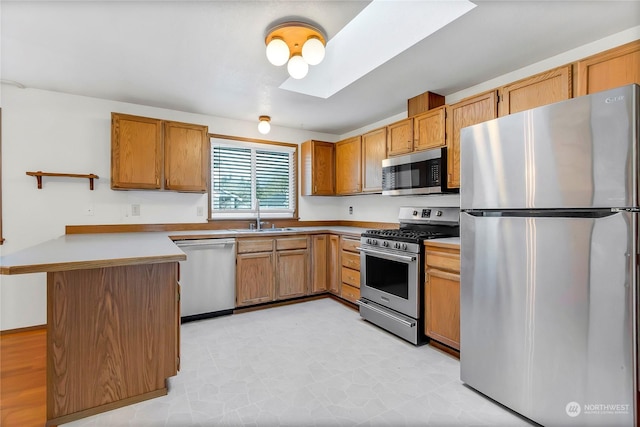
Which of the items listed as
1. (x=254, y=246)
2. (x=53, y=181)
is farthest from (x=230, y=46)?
(x=53, y=181)

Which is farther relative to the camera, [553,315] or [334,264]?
[334,264]

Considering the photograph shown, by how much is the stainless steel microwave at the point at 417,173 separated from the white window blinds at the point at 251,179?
1.60 meters

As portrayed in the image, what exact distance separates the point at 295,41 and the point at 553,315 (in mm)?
2270

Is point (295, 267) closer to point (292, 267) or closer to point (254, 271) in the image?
point (292, 267)

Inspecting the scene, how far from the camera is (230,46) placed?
7.19 feet

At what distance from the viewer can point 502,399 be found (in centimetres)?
178

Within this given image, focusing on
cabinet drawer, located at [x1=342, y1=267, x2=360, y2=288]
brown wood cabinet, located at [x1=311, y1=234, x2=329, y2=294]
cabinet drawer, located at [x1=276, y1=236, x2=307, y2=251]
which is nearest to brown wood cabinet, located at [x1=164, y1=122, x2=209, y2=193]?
cabinet drawer, located at [x1=276, y1=236, x2=307, y2=251]

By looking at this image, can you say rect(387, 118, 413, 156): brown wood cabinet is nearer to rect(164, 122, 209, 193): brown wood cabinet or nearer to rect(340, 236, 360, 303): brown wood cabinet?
rect(340, 236, 360, 303): brown wood cabinet

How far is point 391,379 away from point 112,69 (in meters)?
3.36

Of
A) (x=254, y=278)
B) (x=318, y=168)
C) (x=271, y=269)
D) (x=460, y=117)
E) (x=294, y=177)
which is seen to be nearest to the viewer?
(x=460, y=117)

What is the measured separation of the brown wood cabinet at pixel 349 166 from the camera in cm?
398

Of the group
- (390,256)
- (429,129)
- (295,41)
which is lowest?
(390,256)

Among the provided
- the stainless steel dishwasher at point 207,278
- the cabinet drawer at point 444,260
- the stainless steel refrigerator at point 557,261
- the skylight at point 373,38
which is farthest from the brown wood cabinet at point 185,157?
the stainless steel refrigerator at point 557,261

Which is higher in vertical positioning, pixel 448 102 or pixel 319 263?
pixel 448 102
